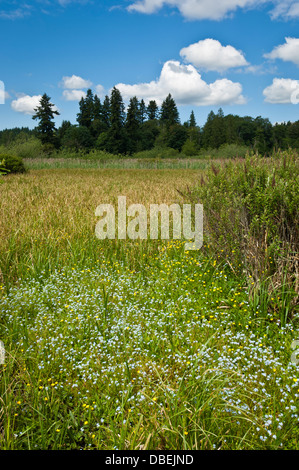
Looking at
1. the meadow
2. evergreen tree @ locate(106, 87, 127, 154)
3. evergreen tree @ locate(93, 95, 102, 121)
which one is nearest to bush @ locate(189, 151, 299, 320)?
the meadow

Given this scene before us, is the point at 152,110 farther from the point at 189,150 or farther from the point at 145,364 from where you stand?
the point at 145,364

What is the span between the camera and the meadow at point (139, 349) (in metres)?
2.02

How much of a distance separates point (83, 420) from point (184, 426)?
0.76 metres

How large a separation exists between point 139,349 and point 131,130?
64.2 meters

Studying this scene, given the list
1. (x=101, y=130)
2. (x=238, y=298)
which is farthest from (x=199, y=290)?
(x=101, y=130)

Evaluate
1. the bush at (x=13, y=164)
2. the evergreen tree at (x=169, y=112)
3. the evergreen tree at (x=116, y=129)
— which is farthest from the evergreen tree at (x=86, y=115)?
the bush at (x=13, y=164)

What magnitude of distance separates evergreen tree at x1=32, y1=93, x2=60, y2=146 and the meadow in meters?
50.0

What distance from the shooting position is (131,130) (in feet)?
207

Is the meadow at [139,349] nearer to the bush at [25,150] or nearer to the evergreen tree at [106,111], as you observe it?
the bush at [25,150]

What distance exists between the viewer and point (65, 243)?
A: 5.57 m

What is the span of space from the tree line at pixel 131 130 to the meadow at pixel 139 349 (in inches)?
1845

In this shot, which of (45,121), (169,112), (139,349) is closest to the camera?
(139,349)

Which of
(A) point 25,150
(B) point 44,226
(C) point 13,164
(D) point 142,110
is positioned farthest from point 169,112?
(B) point 44,226

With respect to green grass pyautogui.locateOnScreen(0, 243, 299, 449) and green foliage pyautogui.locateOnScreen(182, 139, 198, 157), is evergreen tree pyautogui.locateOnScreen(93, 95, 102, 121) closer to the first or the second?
green foliage pyautogui.locateOnScreen(182, 139, 198, 157)
